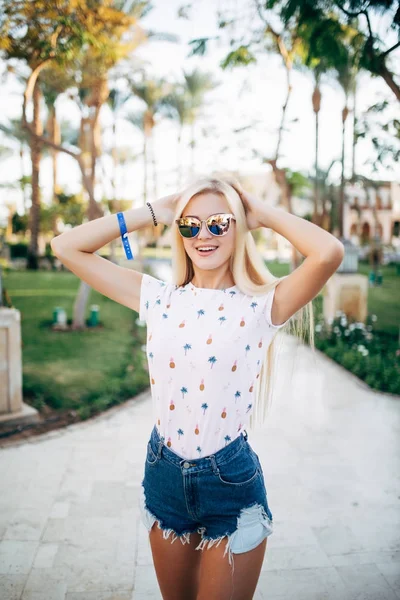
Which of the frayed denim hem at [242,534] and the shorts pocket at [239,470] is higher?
the shorts pocket at [239,470]

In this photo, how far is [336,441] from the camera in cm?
561

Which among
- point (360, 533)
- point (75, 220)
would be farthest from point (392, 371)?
point (75, 220)

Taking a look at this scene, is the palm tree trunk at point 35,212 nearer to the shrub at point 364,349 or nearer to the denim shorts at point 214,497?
the shrub at point 364,349

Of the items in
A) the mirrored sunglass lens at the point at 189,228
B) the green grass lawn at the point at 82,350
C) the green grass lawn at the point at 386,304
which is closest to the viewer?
the mirrored sunglass lens at the point at 189,228

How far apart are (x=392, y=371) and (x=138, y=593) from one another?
19.6 feet

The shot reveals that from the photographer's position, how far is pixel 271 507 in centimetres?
418

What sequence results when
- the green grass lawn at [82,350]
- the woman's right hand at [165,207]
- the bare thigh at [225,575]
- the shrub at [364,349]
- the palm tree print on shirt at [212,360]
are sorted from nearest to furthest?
1. the bare thigh at [225,575]
2. the palm tree print on shirt at [212,360]
3. the woman's right hand at [165,207]
4. the green grass lawn at [82,350]
5. the shrub at [364,349]

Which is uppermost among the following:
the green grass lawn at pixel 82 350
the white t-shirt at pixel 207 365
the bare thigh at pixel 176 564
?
the white t-shirt at pixel 207 365

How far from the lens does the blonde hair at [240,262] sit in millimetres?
1975

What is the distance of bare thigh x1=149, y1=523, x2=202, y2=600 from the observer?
1911 mm

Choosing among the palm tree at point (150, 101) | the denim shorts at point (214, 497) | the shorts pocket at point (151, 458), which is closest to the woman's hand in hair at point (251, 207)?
the denim shorts at point (214, 497)

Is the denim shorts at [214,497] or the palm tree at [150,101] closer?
the denim shorts at [214,497]

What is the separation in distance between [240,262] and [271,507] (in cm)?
285

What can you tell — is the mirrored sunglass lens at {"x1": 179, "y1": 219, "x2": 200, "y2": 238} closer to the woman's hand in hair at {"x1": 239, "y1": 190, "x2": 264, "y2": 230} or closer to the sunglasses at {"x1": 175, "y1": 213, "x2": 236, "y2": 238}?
the sunglasses at {"x1": 175, "y1": 213, "x2": 236, "y2": 238}
